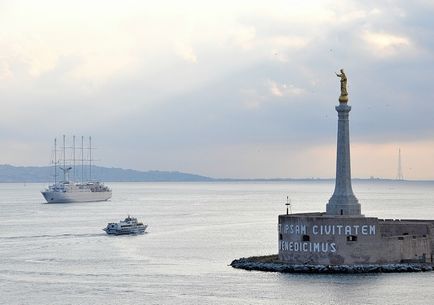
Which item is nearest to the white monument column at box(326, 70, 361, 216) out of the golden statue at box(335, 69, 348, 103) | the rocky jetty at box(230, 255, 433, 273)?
the golden statue at box(335, 69, 348, 103)

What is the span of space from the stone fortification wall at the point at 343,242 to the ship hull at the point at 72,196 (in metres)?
117

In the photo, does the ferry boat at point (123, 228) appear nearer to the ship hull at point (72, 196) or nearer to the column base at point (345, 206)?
the column base at point (345, 206)

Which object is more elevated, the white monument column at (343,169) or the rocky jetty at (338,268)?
the white monument column at (343,169)

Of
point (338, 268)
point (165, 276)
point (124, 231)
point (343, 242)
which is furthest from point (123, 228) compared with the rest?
point (338, 268)

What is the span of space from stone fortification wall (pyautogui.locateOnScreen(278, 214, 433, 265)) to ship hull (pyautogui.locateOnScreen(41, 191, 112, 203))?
117 m

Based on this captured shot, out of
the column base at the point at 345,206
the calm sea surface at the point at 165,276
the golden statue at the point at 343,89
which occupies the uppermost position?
the golden statue at the point at 343,89

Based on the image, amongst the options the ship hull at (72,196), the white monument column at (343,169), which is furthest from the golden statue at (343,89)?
the ship hull at (72,196)

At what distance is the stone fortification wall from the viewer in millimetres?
49500

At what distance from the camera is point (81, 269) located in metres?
56.6

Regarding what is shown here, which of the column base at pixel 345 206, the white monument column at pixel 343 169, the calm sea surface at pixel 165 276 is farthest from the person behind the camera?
the column base at pixel 345 206

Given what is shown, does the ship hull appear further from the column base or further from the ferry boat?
the column base

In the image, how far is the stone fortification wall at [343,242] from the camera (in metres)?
49.5

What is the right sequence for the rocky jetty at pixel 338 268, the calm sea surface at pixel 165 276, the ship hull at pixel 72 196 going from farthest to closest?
1. the ship hull at pixel 72 196
2. the rocky jetty at pixel 338 268
3. the calm sea surface at pixel 165 276

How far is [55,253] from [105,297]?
864 inches
